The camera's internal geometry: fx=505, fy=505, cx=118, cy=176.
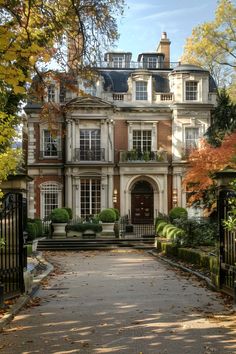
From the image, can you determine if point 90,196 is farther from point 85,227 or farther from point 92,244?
point 92,244

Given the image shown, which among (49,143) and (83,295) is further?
(49,143)

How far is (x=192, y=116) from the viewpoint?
36.5m

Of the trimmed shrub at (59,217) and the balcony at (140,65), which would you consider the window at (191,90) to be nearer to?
the balcony at (140,65)

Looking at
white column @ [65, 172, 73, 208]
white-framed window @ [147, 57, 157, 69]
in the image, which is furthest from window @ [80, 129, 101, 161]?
white-framed window @ [147, 57, 157, 69]

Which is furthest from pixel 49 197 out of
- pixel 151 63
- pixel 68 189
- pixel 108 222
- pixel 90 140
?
pixel 151 63

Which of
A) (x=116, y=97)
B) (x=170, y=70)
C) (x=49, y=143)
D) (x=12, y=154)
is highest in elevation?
(x=170, y=70)

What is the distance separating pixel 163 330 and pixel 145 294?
10.9 feet

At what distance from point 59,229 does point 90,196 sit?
6051mm

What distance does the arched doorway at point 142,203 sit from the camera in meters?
36.5

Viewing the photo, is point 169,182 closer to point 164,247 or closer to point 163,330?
point 164,247

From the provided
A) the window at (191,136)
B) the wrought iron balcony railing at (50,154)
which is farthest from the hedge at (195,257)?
the wrought iron balcony railing at (50,154)

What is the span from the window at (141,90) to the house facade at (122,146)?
0.07 metres

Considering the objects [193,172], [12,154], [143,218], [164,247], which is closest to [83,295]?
[12,154]

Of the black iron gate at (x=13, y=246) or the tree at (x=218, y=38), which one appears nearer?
the black iron gate at (x=13, y=246)
